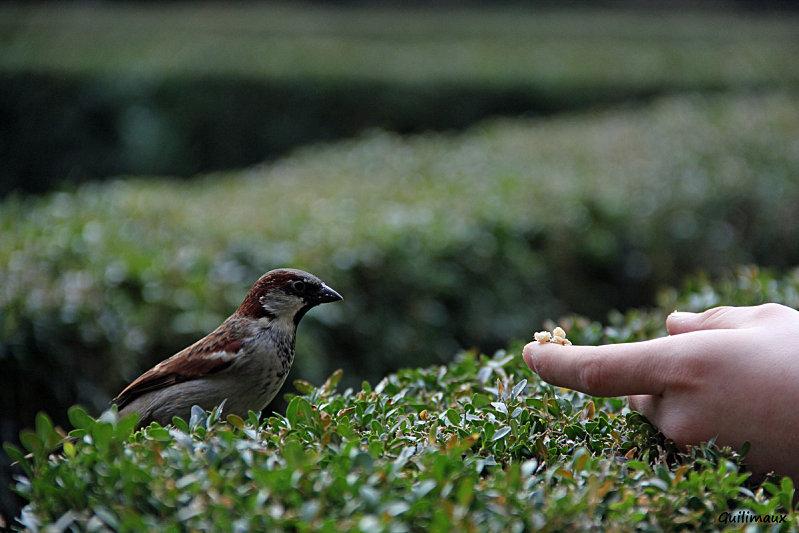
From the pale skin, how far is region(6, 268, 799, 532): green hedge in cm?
7

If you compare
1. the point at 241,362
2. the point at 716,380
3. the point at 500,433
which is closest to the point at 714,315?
the point at 716,380

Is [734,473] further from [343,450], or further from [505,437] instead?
[343,450]

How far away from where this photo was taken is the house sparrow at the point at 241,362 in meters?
2.76

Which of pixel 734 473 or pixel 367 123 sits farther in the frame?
pixel 367 123

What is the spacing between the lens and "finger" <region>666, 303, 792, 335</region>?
2.43 m

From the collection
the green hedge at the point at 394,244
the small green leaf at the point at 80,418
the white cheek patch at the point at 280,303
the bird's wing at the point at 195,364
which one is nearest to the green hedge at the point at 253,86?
the green hedge at the point at 394,244

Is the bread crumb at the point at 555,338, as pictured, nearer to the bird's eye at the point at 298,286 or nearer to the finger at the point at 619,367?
the finger at the point at 619,367

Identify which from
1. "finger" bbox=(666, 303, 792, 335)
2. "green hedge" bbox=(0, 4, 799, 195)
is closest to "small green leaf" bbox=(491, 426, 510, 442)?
"finger" bbox=(666, 303, 792, 335)

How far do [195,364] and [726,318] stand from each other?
1584mm

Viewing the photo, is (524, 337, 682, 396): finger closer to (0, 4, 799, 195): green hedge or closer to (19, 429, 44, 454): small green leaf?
(19, 429, 44, 454): small green leaf

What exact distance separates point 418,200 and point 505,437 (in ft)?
13.1

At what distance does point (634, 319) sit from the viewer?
12.5 feet

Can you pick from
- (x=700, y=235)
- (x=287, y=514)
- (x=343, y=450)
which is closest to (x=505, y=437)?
(x=343, y=450)

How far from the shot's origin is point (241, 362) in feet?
8.99
